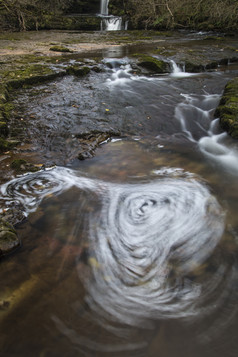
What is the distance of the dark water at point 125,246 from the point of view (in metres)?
1.88

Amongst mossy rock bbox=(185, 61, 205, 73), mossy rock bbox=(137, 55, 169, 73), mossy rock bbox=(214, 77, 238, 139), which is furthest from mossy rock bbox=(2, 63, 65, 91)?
mossy rock bbox=(214, 77, 238, 139)

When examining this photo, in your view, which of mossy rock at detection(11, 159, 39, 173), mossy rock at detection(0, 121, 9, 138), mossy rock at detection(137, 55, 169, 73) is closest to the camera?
mossy rock at detection(11, 159, 39, 173)

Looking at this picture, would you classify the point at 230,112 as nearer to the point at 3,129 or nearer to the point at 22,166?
the point at 22,166

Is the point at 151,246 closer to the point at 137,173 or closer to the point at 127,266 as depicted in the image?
the point at 127,266

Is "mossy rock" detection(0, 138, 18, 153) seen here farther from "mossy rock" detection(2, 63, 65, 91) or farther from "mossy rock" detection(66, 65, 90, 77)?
"mossy rock" detection(66, 65, 90, 77)

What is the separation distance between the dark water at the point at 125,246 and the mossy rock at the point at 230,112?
0.19 metres

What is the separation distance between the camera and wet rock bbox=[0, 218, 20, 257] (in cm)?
245

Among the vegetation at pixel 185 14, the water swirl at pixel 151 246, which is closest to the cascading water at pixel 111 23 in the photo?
the vegetation at pixel 185 14

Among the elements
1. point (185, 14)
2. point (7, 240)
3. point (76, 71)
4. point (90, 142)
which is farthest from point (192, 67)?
point (185, 14)

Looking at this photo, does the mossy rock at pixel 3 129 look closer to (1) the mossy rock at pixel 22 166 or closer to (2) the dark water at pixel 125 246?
(2) the dark water at pixel 125 246

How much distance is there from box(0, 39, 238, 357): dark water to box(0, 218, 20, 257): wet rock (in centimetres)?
9

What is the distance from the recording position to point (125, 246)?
2725 millimetres

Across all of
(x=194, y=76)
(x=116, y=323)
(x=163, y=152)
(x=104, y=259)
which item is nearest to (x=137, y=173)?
(x=163, y=152)

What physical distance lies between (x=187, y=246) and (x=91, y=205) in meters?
1.34
